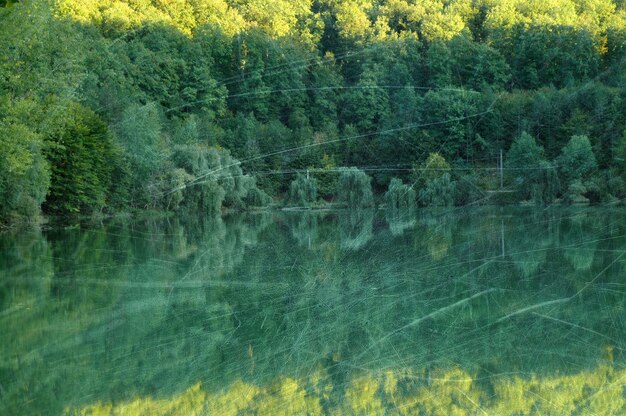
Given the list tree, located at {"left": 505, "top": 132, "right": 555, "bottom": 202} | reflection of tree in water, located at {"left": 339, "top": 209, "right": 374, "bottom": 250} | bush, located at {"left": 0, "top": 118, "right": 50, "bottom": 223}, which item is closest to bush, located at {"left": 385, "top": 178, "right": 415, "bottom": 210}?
tree, located at {"left": 505, "top": 132, "right": 555, "bottom": 202}

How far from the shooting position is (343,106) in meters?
44.5

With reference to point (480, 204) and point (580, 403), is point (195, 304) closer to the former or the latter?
point (580, 403)

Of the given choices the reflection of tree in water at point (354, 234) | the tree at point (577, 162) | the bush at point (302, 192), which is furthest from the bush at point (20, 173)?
the tree at point (577, 162)

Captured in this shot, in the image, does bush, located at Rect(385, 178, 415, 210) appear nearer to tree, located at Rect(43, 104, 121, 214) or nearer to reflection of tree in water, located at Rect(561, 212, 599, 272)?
tree, located at Rect(43, 104, 121, 214)

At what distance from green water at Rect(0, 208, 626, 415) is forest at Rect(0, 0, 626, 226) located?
719 inches

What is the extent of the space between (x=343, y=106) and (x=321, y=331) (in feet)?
125

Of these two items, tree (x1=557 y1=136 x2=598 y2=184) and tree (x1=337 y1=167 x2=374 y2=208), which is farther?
tree (x1=337 y1=167 x2=374 y2=208)

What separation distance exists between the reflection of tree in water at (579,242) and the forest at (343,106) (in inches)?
537

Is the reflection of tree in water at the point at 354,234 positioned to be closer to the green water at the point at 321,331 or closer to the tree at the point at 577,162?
the green water at the point at 321,331

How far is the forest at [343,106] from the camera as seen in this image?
33.2 metres

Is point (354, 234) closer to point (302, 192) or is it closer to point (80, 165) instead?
point (80, 165)

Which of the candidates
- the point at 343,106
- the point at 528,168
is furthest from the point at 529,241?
the point at 343,106

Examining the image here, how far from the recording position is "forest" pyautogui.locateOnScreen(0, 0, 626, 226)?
33.2 metres

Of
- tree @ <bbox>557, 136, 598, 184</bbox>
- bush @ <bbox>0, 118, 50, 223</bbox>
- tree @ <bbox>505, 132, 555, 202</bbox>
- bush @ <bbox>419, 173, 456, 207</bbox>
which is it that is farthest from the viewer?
bush @ <bbox>419, 173, 456, 207</bbox>
